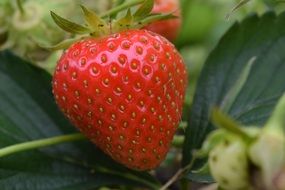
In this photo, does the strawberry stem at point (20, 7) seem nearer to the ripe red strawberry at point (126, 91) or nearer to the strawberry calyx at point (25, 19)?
the strawberry calyx at point (25, 19)

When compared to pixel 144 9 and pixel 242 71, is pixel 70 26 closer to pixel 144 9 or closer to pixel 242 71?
pixel 144 9

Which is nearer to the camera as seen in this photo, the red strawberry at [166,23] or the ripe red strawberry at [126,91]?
the ripe red strawberry at [126,91]

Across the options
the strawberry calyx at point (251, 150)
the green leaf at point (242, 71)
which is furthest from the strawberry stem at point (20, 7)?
the strawberry calyx at point (251, 150)

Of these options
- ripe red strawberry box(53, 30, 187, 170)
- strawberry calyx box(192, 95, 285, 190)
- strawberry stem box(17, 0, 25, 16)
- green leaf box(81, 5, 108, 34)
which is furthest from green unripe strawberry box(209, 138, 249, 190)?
strawberry stem box(17, 0, 25, 16)

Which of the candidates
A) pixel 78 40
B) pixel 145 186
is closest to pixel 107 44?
pixel 78 40

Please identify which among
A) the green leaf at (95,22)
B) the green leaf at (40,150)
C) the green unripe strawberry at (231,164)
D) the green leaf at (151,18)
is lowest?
the green leaf at (40,150)

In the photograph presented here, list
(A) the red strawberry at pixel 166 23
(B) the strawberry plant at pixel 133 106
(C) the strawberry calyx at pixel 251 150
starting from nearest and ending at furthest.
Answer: (C) the strawberry calyx at pixel 251 150 < (B) the strawberry plant at pixel 133 106 < (A) the red strawberry at pixel 166 23

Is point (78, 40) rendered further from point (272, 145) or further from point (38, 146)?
point (272, 145)

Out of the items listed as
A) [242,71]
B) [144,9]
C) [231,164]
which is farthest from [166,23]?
[231,164]
